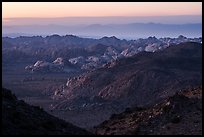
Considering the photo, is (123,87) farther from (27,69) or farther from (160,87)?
(27,69)

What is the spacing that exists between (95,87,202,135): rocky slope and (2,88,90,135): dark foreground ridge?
9.58ft

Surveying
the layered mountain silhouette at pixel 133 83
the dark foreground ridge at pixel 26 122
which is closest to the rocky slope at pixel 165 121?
the dark foreground ridge at pixel 26 122

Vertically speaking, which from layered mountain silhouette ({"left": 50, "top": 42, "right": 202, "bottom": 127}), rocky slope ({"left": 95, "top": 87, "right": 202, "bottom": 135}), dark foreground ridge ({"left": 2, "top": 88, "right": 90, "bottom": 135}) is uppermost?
dark foreground ridge ({"left": 2, "top": 88, "right": 90, "bottom": 135})

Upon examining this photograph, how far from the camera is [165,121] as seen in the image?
19156mm

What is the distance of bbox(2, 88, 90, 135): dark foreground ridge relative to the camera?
47.8 ft

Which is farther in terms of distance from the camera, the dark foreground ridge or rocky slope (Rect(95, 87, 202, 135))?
rocky slope (Rect(95, 87, 202, 135))

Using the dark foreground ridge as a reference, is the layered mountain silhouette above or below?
below

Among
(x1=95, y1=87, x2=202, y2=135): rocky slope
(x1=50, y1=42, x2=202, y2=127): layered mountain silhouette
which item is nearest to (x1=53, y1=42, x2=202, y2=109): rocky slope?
(x1=50, y1=42, x2=202, y2=127): layered mountain silhouette

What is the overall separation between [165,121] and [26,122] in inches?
240

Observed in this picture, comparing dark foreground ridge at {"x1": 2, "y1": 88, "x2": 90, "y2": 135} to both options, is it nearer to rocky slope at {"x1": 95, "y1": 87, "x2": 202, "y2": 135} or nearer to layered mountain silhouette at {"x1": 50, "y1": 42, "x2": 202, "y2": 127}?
rocky slope at {"x1": 95, "y1": 87, "x2": 202, "y2": 135}

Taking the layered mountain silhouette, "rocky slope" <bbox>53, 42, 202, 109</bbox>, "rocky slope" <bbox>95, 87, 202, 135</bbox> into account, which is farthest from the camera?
"rocky slope" <bbox>53, 42, 202, 109</bbox>

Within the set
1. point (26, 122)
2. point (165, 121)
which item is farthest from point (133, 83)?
point (26, 122)

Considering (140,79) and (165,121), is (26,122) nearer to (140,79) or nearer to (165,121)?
(165,121)

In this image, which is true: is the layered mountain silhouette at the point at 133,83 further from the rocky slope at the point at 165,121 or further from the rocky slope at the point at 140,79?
the rocky slope at the point at 165,121
